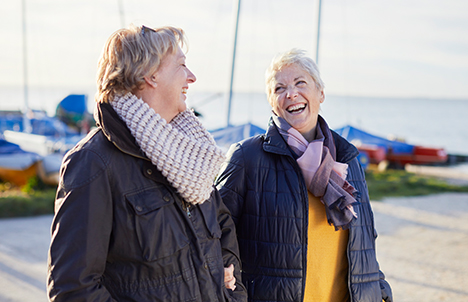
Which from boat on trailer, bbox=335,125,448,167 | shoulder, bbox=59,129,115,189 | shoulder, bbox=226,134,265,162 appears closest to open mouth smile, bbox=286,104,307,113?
shoulder, bbox=226,134,265,162

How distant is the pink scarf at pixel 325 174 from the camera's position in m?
2.38

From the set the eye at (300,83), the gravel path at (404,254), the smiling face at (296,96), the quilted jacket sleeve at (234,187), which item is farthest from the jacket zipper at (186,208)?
the gravel path at (404,254)

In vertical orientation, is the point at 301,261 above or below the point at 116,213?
below

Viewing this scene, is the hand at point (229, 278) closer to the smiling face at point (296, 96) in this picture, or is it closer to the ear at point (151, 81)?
the ear at point (151, 81)

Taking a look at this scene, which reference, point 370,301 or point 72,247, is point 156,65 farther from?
point 370,301

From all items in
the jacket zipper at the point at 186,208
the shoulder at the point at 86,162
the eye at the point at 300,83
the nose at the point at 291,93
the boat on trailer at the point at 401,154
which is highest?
the eye at the point at 300,83

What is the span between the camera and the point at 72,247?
149 centimetres

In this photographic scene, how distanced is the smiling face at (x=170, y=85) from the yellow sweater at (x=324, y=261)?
1.03 m

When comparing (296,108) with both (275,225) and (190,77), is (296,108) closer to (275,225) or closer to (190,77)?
(275,225)

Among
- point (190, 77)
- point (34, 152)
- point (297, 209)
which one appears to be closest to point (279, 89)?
point (297, 209)

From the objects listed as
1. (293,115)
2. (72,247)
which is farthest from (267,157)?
(72,247)

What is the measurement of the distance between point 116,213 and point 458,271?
598cm

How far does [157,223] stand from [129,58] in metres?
0.60

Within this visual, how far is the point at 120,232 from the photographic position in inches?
62.3
